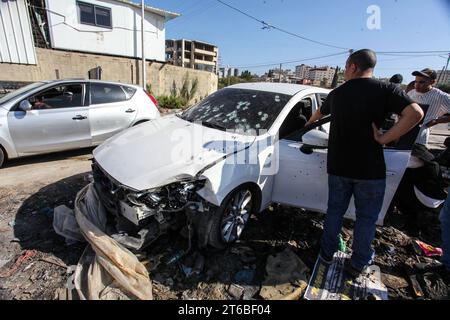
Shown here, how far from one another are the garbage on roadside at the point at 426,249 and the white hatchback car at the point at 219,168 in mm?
746

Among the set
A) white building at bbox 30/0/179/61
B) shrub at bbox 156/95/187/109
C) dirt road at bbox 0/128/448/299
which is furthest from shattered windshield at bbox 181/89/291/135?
white building at bbox 30/0/179/61

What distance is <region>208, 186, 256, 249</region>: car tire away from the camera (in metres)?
2.38

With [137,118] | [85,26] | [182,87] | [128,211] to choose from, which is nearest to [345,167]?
[128,211]

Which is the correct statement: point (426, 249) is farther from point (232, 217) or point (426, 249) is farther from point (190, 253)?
point (190, 253)

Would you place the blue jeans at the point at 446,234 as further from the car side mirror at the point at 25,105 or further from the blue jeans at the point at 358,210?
the car side mirror at the point at 25,105

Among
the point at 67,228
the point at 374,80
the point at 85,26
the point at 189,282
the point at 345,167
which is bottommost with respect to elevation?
the point at 189,282

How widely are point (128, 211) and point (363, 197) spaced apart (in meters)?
2.02

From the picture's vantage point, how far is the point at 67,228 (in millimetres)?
2611

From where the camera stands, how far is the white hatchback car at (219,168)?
7.31ft

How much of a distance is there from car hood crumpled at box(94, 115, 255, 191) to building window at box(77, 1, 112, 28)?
12340 mm

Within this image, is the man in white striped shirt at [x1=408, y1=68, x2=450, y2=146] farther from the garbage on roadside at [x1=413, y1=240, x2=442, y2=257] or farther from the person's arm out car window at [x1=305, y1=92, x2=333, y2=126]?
the person's arm out car window at [x1=305, y1=92, x2=333, y2=126]
